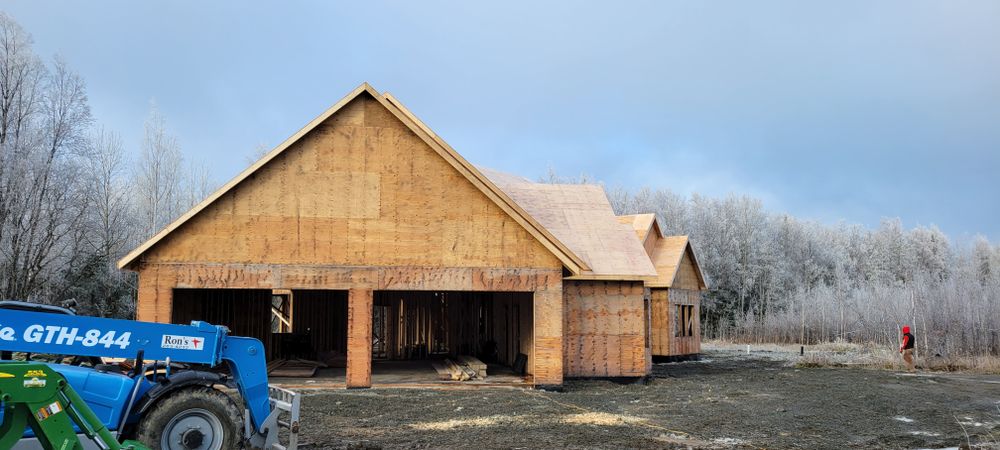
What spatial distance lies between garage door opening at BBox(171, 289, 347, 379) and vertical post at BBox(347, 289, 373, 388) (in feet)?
8.70

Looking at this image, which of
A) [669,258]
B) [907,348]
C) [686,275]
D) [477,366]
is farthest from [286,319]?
[907,348]

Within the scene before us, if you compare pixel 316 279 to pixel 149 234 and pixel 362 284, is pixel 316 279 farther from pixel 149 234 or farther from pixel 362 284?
pixel 149 234

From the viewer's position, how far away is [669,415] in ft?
48.0

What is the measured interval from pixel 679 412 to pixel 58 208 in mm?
30214

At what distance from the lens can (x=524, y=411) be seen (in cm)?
1484

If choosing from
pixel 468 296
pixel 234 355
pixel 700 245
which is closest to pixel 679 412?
pixel 234 355

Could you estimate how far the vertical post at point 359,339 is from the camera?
1788 cm

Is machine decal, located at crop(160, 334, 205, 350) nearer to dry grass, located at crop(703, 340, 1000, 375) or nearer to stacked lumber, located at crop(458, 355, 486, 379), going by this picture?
stacked lumber, located at crop(458, 355, 486, 379)

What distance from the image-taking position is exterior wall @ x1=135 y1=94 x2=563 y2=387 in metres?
17.5

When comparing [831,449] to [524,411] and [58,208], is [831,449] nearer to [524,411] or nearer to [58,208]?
[524,411]

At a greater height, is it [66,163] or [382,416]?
[66,163]

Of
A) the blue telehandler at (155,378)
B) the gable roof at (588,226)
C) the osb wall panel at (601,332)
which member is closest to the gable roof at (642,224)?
the gable roof at (588,226)

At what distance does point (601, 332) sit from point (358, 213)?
290 inches

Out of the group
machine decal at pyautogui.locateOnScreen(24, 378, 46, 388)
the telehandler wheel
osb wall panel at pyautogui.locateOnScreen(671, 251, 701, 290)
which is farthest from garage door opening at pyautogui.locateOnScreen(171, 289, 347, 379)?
machine decal at pyautogui.locateOnScreen(24, 378, 46, 388)
